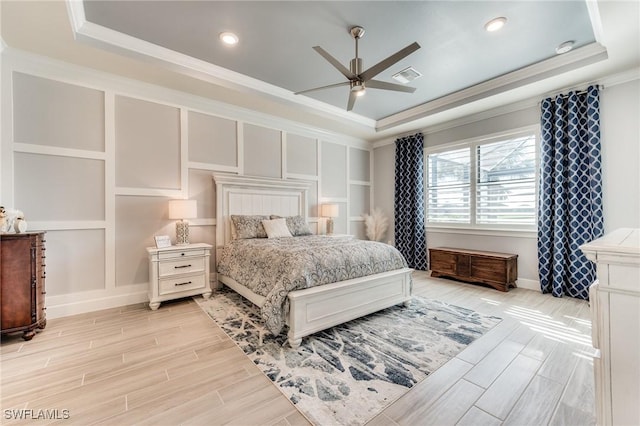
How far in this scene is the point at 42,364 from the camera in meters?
2.08

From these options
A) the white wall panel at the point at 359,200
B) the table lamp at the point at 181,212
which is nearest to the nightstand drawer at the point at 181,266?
the table lamp at the point at 181,212

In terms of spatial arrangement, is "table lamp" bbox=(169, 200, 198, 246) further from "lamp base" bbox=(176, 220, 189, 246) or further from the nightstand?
the nightstand

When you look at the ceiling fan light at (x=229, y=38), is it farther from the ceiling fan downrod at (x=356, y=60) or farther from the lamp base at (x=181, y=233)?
the lamp base at (x=181, y=233)

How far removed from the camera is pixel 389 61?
242cm

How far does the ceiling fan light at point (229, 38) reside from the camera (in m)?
2.79

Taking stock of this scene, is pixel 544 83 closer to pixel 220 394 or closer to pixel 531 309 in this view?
pixel 531 309

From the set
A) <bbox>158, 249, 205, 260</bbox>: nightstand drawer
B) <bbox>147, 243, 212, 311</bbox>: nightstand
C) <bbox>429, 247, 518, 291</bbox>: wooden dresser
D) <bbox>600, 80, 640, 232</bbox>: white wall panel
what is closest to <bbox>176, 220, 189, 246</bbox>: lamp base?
<bbox>147, 243, 212, 311</bbox>: nightstand

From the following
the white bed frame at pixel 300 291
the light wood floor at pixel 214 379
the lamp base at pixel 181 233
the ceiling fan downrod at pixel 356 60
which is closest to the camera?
the light wood floor at pixel 214 379

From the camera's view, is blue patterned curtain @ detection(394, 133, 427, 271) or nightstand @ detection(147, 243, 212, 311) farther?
blue patterned curtain @ detection(394, 133, 427, 271)

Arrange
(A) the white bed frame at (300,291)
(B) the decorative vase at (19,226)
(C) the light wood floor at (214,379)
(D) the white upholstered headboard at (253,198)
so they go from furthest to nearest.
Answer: (D) the white upholstered headboard at (253,198)
(B) the decorative vase at (19,226)
(A) the white bed frame at (300,291)
(C) the light wood floor at (214,379)

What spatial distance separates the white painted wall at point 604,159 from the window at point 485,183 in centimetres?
20

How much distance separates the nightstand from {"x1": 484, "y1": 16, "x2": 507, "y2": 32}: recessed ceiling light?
161 inches

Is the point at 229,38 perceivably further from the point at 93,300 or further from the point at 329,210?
the point at 93,300

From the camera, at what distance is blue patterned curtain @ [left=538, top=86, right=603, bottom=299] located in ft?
11.2
